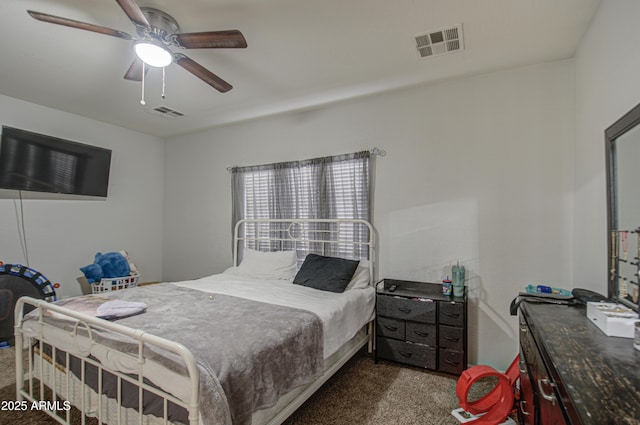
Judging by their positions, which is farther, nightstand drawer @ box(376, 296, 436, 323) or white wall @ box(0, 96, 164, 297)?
white wall @ box(0, 96, 164, 297)

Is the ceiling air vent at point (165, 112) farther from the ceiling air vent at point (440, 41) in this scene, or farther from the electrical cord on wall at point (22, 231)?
the ceiling air vent at point (440, 41)

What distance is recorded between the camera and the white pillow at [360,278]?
289 centimetres

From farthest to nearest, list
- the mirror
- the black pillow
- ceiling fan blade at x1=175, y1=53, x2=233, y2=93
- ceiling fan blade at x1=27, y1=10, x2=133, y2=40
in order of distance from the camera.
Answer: the black pillow
ceiling fan blade at x1=175, y1=53, x2=233, y2=93
ceiling fan blade at x1=27, y1=10, x2=133, y2=40
the mirror

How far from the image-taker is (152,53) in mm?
1914

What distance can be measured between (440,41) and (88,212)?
4.38 m

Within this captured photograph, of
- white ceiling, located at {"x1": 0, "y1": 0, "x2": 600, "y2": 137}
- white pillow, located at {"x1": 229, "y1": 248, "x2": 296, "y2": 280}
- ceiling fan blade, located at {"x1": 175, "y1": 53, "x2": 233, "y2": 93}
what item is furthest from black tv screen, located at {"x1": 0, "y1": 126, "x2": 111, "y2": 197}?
ceiling fan blade, located at {"x1": 175, "y1": 53, "x2": 233, "y2": 93}

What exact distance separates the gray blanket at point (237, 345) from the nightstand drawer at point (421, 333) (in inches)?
39.3

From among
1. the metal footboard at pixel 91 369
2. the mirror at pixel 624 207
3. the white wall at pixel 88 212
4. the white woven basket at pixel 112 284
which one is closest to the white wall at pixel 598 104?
the mirror at pixel 624 207

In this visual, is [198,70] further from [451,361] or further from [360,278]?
[451,361]

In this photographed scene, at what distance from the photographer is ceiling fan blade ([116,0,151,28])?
1.45m

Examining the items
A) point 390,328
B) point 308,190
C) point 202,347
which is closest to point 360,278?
point 390,328

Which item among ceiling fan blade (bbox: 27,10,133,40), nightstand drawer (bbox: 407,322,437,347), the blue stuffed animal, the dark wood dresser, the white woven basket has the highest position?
ceiling fan blade (bbox: 27,10,133,40)

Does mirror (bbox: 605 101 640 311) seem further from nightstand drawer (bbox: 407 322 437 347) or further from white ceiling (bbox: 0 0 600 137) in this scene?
nightstand drawer (bbox: 407 322 437 347)

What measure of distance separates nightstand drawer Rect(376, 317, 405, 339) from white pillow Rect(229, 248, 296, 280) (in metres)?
1.07
